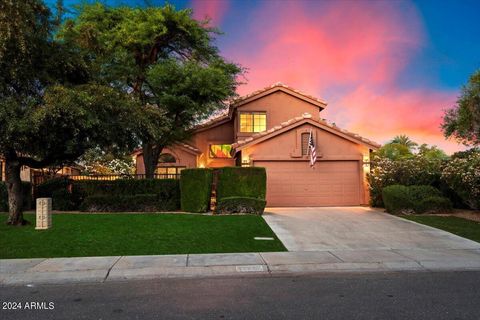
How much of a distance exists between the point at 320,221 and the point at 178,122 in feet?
36.0

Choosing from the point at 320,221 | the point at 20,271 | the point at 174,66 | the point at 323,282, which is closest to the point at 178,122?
the point at 174,66

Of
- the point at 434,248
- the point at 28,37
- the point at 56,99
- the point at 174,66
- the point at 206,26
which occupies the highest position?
the point at 206,26

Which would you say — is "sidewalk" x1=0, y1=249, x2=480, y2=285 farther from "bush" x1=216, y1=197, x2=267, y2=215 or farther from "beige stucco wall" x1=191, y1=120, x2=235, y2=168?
"beige stucco wall" x1=191, y1=120, x2=235, y2=168

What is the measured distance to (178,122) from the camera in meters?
21.8

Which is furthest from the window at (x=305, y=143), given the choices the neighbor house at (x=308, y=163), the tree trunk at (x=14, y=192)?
the tree trunk at (x=14, y=192)

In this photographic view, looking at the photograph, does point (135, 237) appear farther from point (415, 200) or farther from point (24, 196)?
point (415, 200)

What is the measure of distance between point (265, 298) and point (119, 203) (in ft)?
41.8

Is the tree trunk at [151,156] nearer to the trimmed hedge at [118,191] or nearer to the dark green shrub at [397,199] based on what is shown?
the trimmed hedge at [118,191]

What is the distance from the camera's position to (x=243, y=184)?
54.2ft

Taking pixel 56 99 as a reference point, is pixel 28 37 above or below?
above

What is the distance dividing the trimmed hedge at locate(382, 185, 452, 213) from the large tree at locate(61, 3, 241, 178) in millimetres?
10195

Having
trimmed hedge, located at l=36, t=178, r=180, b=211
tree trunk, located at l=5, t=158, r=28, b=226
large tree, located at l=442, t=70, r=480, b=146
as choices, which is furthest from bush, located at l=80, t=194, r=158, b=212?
large tree, located at l=442, t=70, r=480, b=146

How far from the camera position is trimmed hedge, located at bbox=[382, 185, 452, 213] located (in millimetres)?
15594

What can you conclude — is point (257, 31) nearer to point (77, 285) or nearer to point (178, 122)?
point (178, 122)
